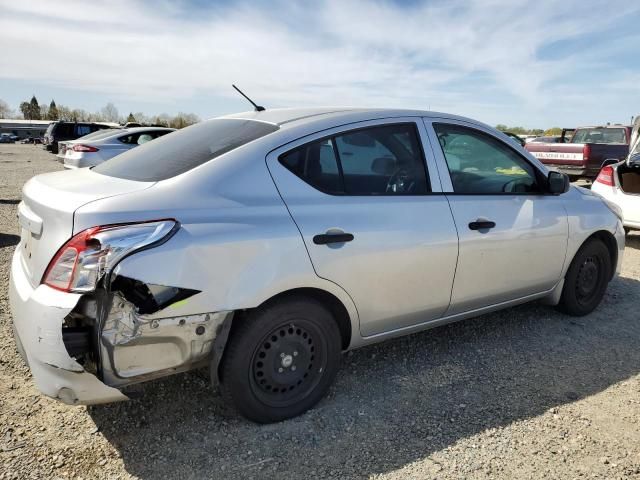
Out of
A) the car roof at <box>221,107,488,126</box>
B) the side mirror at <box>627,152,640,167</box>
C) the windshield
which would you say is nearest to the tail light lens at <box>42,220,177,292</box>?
the car roof at <box>221,107,488,126</box>

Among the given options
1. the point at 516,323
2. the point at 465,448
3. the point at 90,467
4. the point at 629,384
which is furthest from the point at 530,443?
the point at 90,467

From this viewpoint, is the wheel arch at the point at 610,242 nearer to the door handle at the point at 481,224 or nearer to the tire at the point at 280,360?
the door handle at the point at 481,224

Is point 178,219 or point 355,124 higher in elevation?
point 355,124

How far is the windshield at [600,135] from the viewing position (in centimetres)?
1386

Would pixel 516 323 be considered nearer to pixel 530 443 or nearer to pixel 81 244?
pixel 530 443

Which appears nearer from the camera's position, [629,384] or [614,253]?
[629,384]

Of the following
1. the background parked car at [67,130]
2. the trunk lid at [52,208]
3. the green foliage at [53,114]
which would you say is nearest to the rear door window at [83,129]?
the background parked car at [67,130]

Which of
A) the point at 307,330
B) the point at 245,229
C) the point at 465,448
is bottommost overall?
the point at 465,448

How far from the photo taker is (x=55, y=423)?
8.71 feet

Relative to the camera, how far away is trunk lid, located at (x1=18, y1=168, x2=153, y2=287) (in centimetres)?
223

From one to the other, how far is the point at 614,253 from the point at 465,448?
9.06ft

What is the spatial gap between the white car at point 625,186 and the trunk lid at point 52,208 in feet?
21.0

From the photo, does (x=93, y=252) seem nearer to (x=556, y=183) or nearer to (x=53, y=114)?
(x=556, y=183)

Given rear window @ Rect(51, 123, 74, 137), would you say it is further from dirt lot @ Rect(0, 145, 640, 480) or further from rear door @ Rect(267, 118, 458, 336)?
rear door @ Rect(267, 118, 458, 336)
